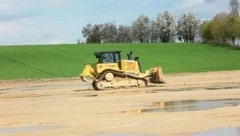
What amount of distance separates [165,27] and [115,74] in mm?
136672

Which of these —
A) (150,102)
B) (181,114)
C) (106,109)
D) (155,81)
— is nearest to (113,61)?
(155,81)

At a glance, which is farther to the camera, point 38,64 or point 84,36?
point 84,36

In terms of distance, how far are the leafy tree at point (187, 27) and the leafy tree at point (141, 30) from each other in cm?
1080

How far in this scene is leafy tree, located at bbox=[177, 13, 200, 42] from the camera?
174750 millimetres

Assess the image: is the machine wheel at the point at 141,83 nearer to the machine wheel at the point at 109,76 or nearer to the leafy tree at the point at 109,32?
the machine wheel at the point at 109,76

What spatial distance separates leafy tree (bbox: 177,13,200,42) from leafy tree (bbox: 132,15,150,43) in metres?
10.8

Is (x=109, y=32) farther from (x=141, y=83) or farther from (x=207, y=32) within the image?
(x=141, y=83)

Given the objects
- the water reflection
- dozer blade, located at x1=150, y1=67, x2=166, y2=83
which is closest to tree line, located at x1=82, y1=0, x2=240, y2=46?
dozer blade, located at x1=150, y1=67, x2=166, y2=83

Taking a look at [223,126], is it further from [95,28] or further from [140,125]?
[95,28]

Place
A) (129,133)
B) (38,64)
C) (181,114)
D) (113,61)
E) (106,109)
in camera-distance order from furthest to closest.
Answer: (38,64), (113,61), (106,109), (181,114), (129,133)

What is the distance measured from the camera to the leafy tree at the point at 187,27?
175 metres

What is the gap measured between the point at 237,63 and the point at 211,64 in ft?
13.4

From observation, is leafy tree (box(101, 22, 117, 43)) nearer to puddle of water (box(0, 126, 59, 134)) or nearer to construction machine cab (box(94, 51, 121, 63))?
construction machine cab (box(94, 51, 121, 63))

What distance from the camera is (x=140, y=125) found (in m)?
18.1
